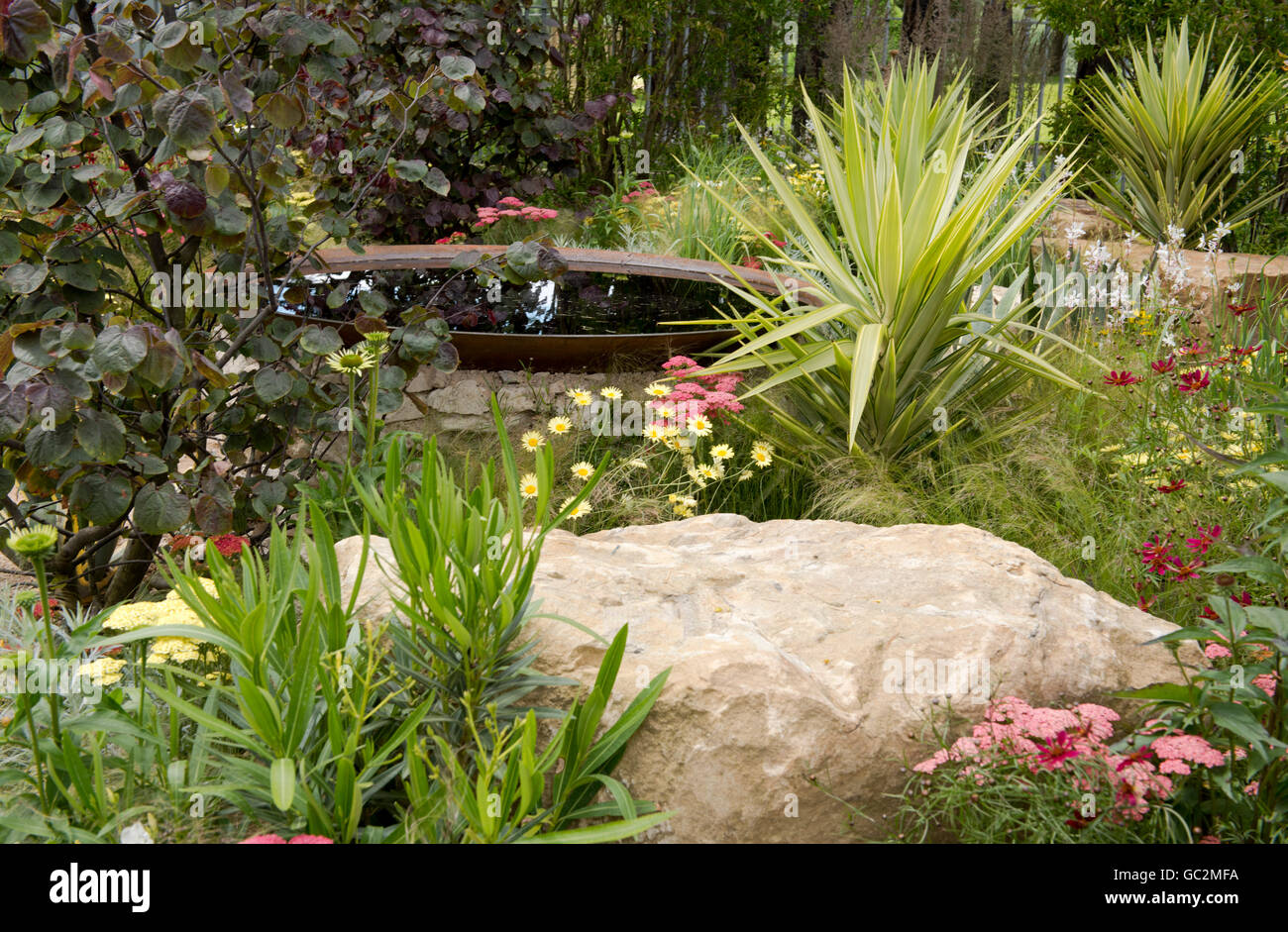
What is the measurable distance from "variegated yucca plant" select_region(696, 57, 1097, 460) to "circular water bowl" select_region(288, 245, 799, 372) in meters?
0.40

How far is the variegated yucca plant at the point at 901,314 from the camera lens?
3219 mm

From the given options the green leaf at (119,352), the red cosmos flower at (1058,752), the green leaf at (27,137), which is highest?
the green leaf at (27,137)

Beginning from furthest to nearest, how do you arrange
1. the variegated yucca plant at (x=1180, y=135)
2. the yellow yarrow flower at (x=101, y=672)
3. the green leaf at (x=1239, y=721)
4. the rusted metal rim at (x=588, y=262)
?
1. the variegated yucca plant at (x=1180, y=135)
2. the rusted metal rim at (x=588, y=262)
3. the yellow yarrow flower at (x=101, y=672)
4. the green leaf at (x=1239, y=721)

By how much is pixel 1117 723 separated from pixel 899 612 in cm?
43

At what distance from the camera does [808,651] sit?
6.09 ft

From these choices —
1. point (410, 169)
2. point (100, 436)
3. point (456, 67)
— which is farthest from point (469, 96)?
point (100, 436)

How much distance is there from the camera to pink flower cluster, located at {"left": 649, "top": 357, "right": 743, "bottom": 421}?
10.7 ft

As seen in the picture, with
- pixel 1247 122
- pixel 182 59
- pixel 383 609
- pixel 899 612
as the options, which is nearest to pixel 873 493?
pixel 899 612

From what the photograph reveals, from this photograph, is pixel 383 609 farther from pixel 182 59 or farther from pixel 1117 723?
pixel 1117 723

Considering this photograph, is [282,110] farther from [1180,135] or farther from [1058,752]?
[1180,135]

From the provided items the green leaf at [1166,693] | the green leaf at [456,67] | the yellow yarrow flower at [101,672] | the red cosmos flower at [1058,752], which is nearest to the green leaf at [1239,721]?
the green leaf at [1166,693]

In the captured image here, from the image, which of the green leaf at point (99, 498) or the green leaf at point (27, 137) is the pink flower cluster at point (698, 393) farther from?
the green leaf at point (27, 137)

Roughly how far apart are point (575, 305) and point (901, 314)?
4.56 ft

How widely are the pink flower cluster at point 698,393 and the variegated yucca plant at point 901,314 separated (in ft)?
0.32
